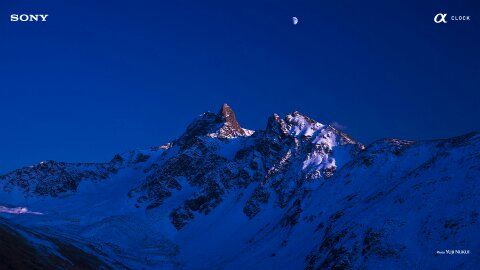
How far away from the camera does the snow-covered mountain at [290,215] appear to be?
72812 mm

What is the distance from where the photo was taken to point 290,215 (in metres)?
125

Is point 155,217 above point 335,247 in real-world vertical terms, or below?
above

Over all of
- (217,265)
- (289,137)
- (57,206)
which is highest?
(289,137)

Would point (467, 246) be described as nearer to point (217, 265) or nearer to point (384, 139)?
point (217, 265)

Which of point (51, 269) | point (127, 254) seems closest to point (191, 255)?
point (127, 254)

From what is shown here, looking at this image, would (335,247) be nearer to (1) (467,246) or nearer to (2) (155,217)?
(1) (467,246)

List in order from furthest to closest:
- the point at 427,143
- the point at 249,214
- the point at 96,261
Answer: the point at 249,214 < the point at 427,143 < the point at 96,261

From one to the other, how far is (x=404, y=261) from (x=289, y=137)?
126 m

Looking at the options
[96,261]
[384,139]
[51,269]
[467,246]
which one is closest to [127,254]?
[96,261]

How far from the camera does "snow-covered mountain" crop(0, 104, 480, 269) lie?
239 feet

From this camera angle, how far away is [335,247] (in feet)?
271

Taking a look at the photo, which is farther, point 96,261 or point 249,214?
point 249,214

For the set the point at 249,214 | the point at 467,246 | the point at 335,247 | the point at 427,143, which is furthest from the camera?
the point at 249,214

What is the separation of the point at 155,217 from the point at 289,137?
6092 cm
